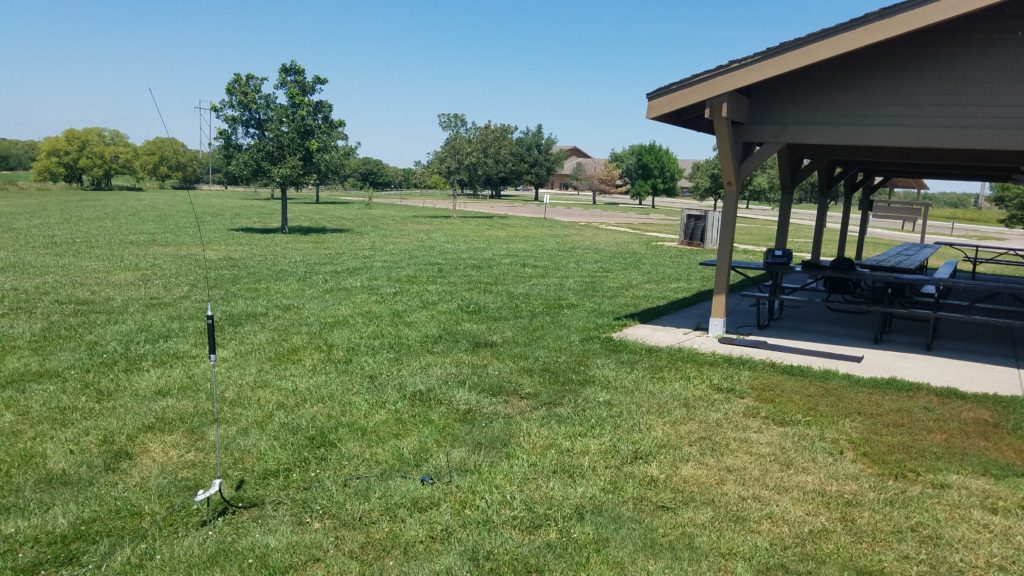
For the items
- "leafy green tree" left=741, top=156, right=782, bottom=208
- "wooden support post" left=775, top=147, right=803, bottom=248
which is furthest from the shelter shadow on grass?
"leafy green tree" left=741, top=156, right=782, bottom=208

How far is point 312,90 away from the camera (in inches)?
898

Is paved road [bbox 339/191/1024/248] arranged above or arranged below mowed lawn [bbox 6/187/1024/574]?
above

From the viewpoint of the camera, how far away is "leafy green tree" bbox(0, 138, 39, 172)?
96.6m

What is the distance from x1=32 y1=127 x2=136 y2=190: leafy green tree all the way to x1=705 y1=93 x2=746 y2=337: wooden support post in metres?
70.7

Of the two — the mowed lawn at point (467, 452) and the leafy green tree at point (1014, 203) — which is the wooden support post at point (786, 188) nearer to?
the mowed lawn at point (467, 452)

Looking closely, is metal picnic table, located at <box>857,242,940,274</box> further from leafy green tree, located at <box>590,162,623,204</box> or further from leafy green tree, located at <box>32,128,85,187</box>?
leafy green tree, located at <box>32,128,85,187</box>

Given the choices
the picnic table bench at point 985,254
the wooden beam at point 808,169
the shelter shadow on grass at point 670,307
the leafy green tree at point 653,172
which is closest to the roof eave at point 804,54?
the shelter shadow on grass at point 670,307

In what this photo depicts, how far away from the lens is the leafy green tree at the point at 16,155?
317ft

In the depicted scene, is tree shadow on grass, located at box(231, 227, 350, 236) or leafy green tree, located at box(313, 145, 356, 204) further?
leafy green tree, located at box(313, 145, 356, 204)

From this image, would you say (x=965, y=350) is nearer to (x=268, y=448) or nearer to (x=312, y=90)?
(x=268, y=448)

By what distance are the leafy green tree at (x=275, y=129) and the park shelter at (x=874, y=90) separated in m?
16.9

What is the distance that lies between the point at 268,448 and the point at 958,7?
6655 millimetres

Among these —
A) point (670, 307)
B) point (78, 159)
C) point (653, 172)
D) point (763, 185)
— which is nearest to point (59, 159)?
point (78, 159)

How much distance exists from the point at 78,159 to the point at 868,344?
79.8m
